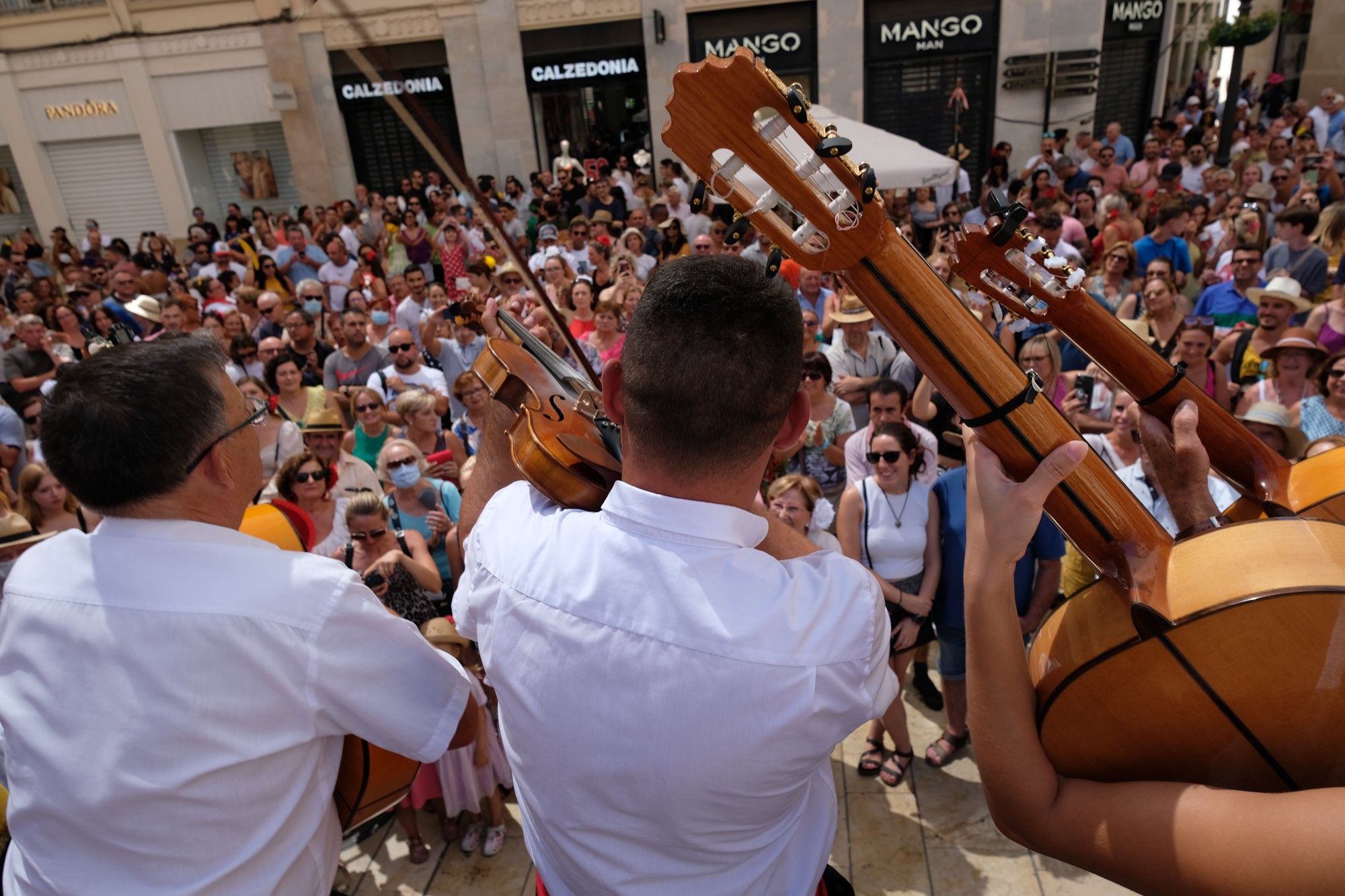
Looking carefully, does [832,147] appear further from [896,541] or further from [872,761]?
[872,761]

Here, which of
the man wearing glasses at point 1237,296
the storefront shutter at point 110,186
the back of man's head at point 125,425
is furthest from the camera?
the storefront shutter at point 110,186

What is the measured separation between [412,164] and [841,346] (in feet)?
54.5

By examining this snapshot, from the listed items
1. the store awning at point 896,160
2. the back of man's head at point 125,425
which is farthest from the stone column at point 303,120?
the back of man's head at point 125,425

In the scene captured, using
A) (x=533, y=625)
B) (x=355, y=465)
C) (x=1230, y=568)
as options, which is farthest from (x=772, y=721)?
(x=355, y=465)

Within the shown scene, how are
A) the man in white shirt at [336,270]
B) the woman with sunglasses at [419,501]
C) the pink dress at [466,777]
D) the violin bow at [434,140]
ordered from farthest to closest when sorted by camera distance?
the man in white shirt at [336,270] < the woman with sunglasses at [419,501] < the pink dress at [466,777] < the violin bow at [434,140]

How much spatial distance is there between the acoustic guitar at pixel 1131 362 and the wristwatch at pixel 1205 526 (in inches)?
6.0

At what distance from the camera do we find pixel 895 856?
3703mm

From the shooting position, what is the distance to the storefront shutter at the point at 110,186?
19.9 meters

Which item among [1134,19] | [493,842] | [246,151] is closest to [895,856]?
[493,842]

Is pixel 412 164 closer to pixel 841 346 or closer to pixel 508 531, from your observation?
pixel 841 346

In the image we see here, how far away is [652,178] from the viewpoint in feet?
57.4

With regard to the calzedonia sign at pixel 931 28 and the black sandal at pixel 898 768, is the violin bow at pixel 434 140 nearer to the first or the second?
the black sandal at pixel 898 768

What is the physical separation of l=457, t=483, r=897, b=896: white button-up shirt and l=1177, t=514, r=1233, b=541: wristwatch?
0.55m

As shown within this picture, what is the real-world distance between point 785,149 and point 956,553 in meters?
3.20
